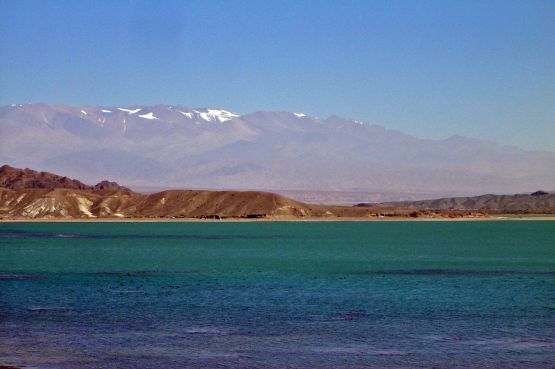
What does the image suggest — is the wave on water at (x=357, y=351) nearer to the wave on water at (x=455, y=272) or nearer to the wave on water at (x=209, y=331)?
the wave on water at (x=209, y=331)

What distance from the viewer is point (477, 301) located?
50.2 m

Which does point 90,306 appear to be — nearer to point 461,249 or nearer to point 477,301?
point 477,301

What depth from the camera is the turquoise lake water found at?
34125mm

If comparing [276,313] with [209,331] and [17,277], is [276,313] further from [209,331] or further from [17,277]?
[17,277]

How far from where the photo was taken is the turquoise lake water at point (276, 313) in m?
34.1

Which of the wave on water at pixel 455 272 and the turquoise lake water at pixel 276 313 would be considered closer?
the turquoise lake water at pixel 276 313

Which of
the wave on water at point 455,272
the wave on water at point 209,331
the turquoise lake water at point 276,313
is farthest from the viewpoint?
the wave on water at point 455,272

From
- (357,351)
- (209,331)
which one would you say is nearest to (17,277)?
(209,331)

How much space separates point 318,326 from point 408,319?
482 cm

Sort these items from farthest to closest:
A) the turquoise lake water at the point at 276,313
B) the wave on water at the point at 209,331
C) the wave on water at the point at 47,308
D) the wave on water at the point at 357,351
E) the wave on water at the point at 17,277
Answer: the wave on water at the point at 17,277 → the wave on water at the point at 47,308 → the wave on water at the point at 209,331 → the wave on water at the point at 357,351 → the turquoise lake water at the point at 276,313

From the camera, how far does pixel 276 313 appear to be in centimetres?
4506

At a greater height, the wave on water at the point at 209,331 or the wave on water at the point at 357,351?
the wave on water at the point at 209,331

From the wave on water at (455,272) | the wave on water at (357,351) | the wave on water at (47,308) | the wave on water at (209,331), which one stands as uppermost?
the wave on water at (455,272)

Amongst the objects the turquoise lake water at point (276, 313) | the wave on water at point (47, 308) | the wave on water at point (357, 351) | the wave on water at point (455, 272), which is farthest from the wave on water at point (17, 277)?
the wave on water at point (357, 351)
